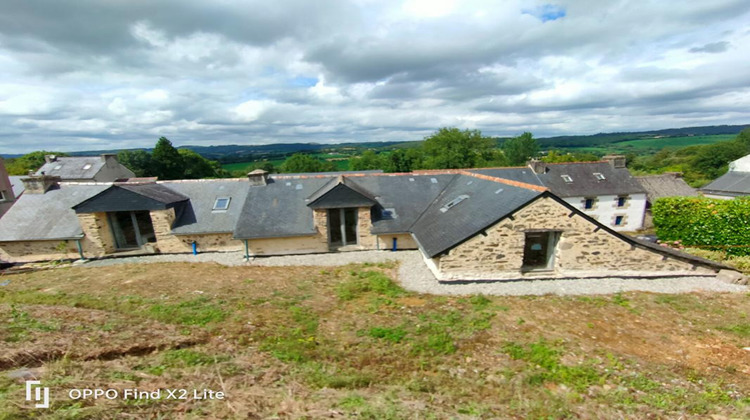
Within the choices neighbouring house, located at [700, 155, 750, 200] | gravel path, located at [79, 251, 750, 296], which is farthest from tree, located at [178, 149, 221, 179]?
neighbouring house, located at [700, 155, 750, 200]

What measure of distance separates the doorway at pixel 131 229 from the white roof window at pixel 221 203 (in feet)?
10.7

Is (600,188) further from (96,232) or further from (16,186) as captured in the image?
(16,186)

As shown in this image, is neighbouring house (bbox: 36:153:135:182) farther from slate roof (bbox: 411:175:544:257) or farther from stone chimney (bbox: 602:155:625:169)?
stone chimney (bbox: 602:155:625:169)

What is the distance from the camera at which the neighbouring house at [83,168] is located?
109 feet

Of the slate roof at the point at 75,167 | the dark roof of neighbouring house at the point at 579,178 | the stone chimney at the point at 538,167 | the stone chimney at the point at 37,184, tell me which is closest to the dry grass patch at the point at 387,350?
the stone chimney at the point at 37,184

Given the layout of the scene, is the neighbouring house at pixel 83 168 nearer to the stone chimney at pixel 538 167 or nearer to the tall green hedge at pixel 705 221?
the stone chimney at pixel 538 167

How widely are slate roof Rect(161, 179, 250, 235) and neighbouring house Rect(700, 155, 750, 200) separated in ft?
149

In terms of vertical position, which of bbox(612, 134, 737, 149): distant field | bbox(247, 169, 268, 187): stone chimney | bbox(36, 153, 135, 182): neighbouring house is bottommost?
bbox(247, 169, 268, 187): stone chimney

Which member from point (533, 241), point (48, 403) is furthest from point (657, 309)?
point (48, 403)

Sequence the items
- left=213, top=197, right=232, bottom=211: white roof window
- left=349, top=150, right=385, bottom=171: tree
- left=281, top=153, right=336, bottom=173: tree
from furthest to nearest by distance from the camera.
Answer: left=281, top=153, right=336, bottom=173: tree
left=349, top=150, right=385, bottom=171: tree
left=213, top=197, right=232, bottom=211: white roof window

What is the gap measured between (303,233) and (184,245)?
6.46m

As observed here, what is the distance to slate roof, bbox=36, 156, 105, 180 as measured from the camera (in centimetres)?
3353

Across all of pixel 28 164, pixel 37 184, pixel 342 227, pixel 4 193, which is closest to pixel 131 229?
pixel 37 184

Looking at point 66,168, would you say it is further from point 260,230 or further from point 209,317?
point 209,317
